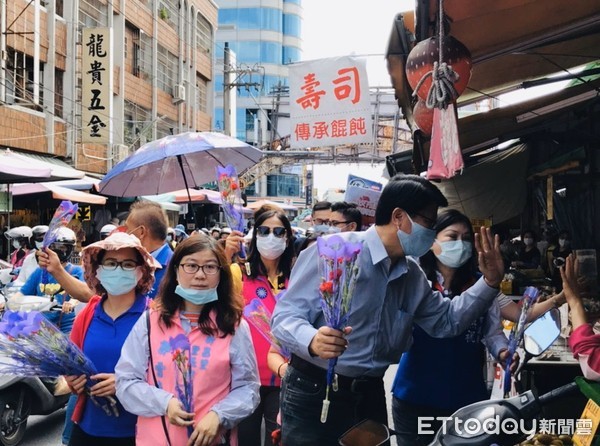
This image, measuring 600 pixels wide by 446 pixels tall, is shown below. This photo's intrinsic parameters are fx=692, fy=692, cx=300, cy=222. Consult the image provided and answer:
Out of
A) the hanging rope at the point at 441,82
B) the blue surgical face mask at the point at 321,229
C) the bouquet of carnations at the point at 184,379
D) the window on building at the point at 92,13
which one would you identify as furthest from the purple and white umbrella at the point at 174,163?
the window on building at the point at 92,13

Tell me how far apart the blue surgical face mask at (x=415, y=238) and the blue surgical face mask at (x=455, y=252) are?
765mm

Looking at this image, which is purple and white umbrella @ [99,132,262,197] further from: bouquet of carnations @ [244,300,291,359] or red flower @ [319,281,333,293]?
red flower @ [319,281,333,293]

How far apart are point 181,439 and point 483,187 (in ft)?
36.4

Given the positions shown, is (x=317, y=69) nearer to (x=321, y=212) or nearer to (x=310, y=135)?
(x=310, y=135)

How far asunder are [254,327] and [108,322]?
3.43 ft

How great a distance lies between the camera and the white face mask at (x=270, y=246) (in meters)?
5.04

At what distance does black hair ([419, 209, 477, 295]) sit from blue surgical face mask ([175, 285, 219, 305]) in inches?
51.8

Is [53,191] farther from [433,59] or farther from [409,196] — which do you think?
[409,196]

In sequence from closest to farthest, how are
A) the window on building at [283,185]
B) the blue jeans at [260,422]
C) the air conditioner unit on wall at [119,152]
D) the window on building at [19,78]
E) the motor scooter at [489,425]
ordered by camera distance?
1. the motor scooter at [489,425]
2. the blue jeans at [260,422]
3. the window on building at [19,78]
4. the air conditioner unit on wall at [119,152]
5. the window on building at [283,185]

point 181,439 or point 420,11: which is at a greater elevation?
point 420,11

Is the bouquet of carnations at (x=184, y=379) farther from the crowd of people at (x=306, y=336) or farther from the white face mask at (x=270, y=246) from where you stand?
the white face mask at (x=270, y=246)

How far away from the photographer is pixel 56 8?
2217 centimetres

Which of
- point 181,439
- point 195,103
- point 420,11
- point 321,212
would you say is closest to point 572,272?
point 181,439

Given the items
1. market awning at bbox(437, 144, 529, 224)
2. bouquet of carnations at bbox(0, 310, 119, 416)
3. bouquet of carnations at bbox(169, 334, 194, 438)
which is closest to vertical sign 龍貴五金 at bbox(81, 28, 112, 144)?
market awning at bbox(437, 144, 529, 224)
